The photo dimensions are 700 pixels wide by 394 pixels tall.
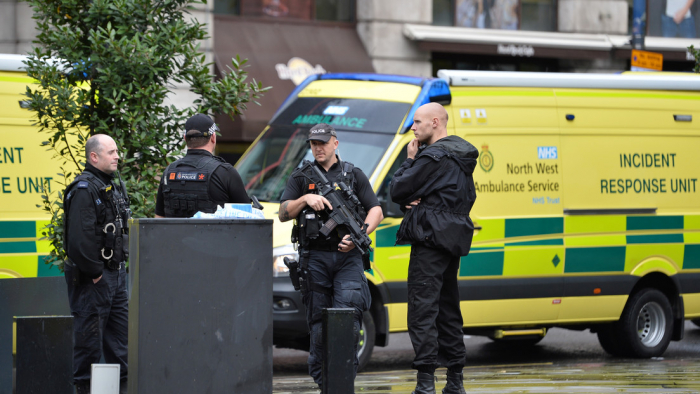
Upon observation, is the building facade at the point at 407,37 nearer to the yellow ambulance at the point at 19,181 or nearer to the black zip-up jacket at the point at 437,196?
the yellow ambulance at the point at 19,181

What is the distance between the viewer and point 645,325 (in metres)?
9.74

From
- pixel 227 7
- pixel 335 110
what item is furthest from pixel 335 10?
pixel 335 110

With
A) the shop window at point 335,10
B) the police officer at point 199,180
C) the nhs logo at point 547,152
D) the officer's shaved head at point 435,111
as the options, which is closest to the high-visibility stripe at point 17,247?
the police officer at point 199,180

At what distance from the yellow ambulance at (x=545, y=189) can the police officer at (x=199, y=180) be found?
7.57 feet

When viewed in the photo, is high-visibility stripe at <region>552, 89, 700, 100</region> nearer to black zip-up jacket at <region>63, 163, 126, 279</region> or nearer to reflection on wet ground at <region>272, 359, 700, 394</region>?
reflection on wet ground at <region>272, 359, 700, 394</region>

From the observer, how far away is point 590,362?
928cm

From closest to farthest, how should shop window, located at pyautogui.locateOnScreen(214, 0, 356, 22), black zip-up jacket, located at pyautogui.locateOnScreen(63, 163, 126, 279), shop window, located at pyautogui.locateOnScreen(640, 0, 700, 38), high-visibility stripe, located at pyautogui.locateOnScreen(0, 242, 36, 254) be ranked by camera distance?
black zip-up jacket, located at pyautogui.locateOnScreen(63, 163, 126, 279)
high-visibility stripe, located at pyautogui.locateOnScreen(0, 242, 36, 254)
shop window, located at pyautogui.locateOnScreen(214, 0, 356, 22)
shop window, located at pyautogui.locateOnScreen(640, 0, 700, 38)

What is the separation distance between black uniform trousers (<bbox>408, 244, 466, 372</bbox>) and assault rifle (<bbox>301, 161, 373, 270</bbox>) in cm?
35

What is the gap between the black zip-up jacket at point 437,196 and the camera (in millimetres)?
5938

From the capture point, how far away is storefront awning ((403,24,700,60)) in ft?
57.7

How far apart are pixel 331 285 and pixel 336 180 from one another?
27.3 inches

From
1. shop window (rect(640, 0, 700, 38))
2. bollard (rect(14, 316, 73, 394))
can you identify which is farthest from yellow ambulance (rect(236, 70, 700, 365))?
shop window (rect(640, 0, 700, 38))

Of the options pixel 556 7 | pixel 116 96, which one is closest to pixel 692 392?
pixel 116 96

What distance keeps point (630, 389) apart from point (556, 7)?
13553mm
